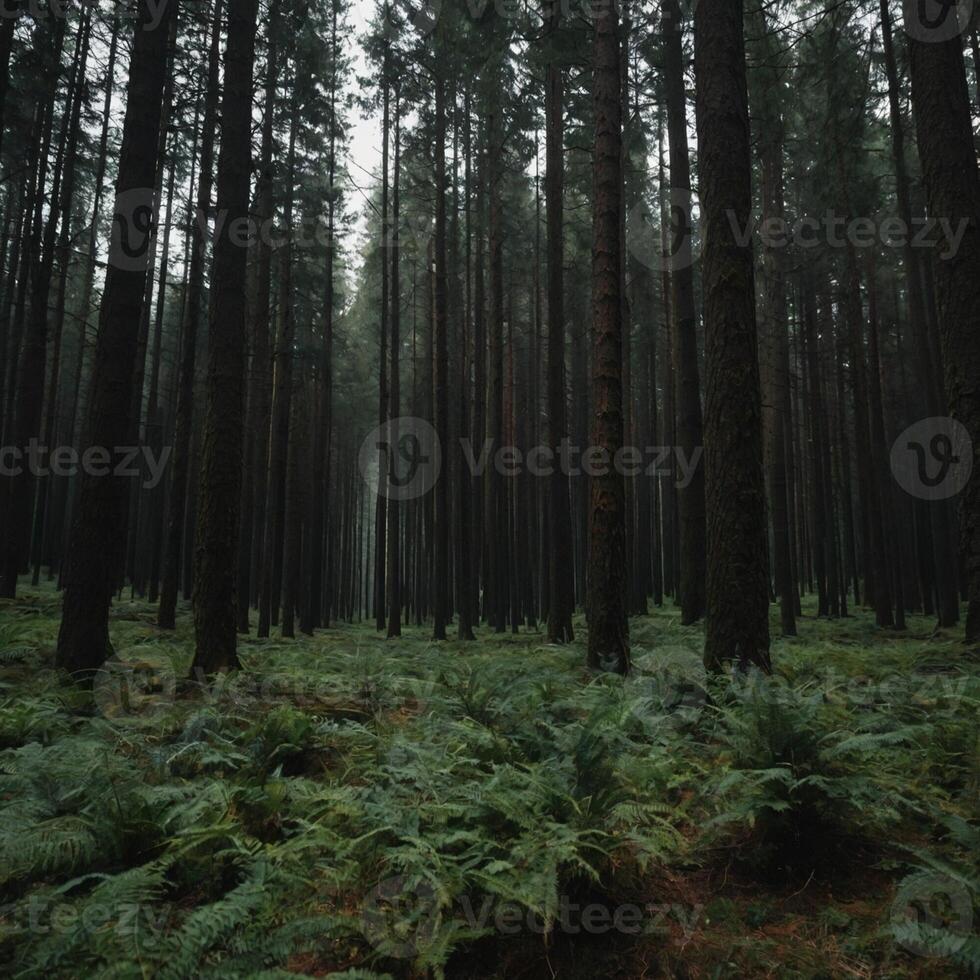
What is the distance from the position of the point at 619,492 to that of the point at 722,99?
3.96 metres

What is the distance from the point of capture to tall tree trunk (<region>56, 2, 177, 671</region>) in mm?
6680

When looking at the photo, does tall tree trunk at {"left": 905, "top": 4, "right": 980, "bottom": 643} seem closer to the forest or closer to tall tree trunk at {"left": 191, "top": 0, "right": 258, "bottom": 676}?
the forest

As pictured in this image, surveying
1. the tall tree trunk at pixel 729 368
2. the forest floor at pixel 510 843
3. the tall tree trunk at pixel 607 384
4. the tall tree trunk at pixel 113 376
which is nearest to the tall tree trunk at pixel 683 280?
the tall tree trunk at pixel 607 384

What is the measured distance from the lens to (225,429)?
7293 millimetres

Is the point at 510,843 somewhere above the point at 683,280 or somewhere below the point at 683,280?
below

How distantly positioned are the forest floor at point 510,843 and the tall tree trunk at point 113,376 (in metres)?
1.78

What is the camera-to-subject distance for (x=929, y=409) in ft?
45.9

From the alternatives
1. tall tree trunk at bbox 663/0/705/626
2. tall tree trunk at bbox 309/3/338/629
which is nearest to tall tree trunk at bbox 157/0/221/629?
tall tree trunk at bbox 309/3/338/629

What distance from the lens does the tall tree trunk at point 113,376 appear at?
6.68m

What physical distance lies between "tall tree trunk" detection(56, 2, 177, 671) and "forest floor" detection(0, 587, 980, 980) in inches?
70.0

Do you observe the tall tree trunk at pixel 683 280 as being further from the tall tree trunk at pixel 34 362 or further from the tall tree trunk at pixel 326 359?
the tall tree trunk at pixel 34 362

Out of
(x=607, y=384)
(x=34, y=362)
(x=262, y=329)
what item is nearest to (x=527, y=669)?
(x=607, y=384)

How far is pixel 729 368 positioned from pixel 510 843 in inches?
163

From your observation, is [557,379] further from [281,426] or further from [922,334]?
[922,334]
